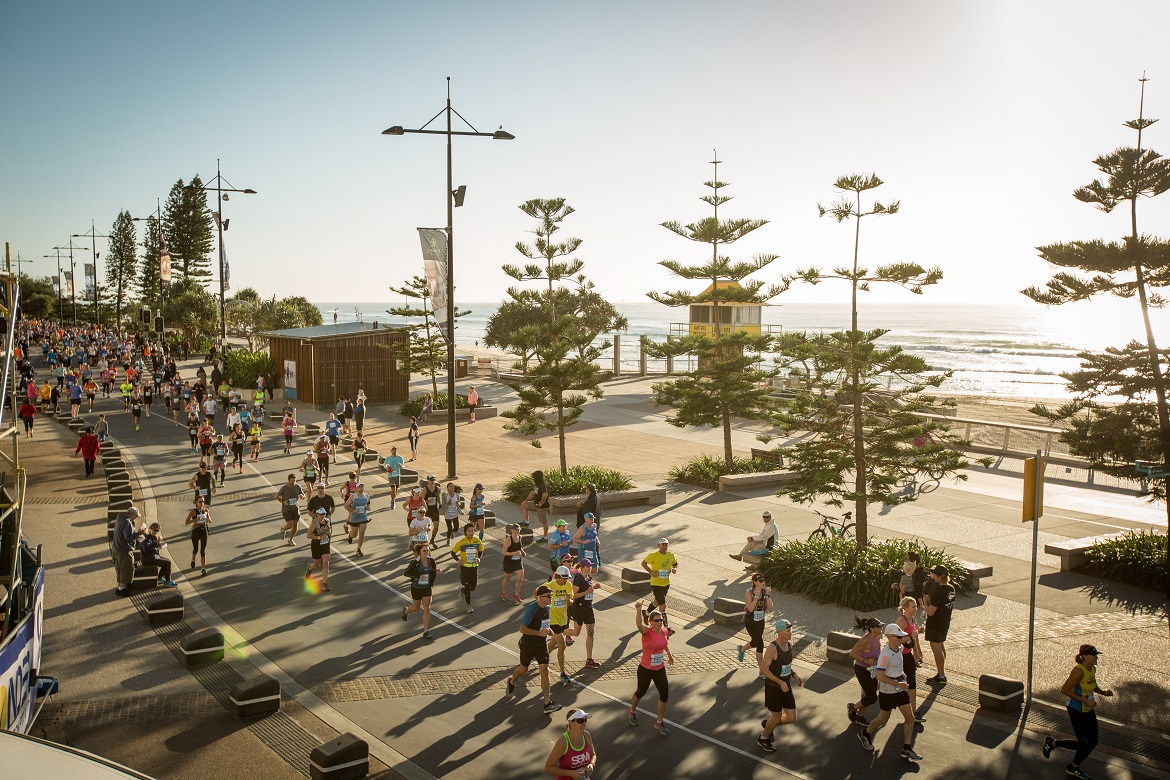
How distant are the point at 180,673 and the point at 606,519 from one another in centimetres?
1139

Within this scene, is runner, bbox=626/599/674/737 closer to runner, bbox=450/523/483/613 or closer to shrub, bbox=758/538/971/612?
runner, bbox=450/523/483/613

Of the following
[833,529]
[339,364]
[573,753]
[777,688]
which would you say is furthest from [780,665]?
[339,364]

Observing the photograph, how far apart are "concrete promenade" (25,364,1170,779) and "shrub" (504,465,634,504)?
115 centimetres

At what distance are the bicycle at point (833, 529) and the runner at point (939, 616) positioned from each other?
5492 mm

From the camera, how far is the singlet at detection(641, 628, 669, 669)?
32.7ft

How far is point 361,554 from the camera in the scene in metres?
17.7

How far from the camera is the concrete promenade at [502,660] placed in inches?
374

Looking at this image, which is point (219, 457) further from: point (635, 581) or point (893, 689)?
point (893, 689)

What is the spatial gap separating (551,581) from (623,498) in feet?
35.2

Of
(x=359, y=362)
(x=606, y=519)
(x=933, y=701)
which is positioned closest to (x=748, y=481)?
(x=606, y=519)

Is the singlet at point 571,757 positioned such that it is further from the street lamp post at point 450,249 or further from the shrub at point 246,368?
the shrub at point 246,368

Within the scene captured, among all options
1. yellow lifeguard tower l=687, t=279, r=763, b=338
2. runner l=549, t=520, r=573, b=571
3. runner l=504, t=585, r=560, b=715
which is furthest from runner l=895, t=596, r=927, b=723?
yellow lifeguard tower l=687, t=279, r=763, b=338

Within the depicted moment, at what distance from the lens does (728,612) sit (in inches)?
547

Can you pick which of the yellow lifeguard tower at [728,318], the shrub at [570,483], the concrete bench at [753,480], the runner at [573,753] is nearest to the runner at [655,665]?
the runner at [573,753]
